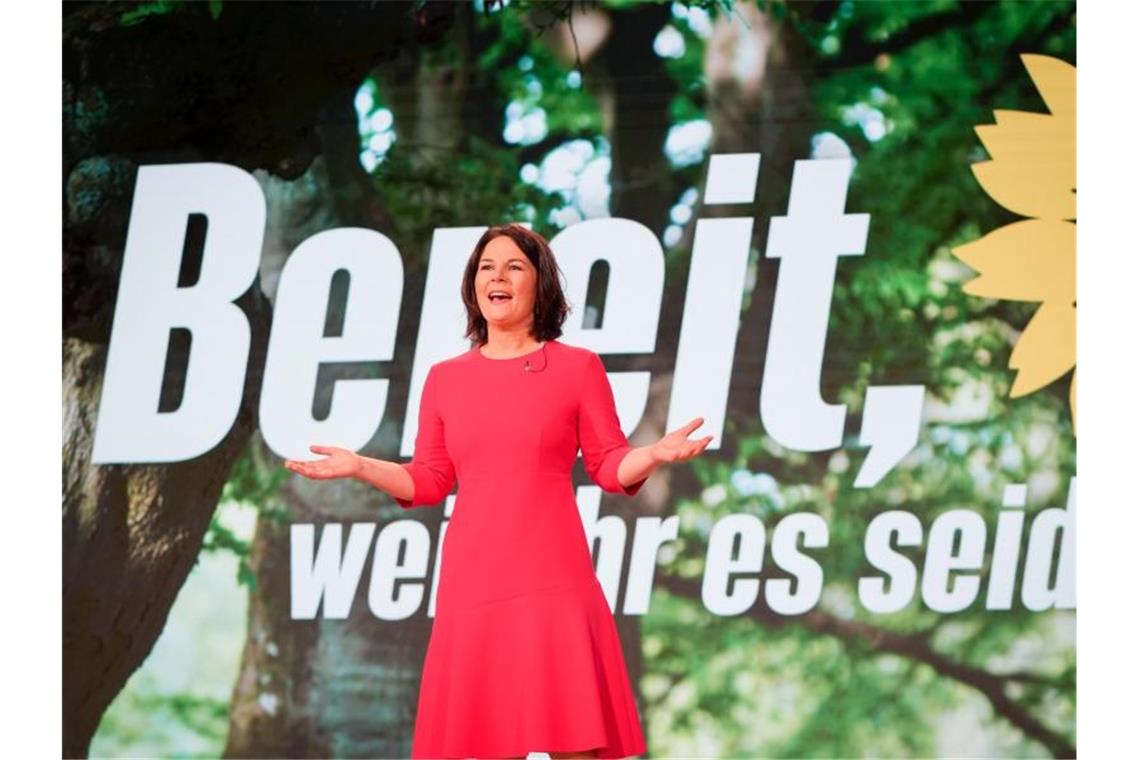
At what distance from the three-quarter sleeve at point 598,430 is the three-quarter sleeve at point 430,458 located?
0.25m

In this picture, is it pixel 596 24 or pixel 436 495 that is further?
pixel 596 24

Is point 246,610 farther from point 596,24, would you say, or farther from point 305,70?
point 596,24

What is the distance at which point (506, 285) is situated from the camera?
2.69m

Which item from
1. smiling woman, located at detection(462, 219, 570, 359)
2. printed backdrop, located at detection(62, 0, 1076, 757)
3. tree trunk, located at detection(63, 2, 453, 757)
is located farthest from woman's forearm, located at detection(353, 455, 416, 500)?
tree trunk, located at detection(63, 2, 453, 757)

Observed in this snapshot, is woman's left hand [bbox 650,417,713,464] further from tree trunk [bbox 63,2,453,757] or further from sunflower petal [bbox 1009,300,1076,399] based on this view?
tree trunk [bbox 63,2,453,757]

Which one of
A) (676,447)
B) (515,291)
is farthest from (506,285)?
(676,447)

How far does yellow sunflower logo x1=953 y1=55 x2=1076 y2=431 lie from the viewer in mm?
4859

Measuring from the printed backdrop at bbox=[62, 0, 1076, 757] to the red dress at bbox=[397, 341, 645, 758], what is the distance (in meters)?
2.28

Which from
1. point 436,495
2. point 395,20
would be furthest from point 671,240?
point 436,495

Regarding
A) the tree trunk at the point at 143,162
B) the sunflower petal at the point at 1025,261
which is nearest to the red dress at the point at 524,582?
the sunflower petal at the point at 1025,261
